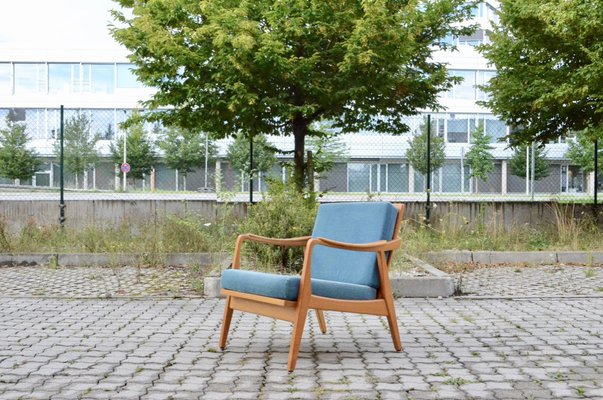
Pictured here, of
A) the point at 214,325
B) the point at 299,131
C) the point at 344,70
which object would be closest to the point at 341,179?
the point at 299,131

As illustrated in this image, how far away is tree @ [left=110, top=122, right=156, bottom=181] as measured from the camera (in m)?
18.1

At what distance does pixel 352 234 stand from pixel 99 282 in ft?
16.3

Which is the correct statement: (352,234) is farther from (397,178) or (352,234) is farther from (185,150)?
(185,150)

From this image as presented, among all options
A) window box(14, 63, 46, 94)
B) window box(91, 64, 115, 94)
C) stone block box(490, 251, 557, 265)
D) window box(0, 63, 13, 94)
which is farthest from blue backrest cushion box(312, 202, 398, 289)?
window box(0, 63, 13, 94)

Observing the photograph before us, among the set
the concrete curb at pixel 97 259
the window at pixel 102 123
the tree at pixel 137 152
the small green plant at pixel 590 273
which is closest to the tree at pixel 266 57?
the window at pixel 102 123

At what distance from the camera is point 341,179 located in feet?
53.5

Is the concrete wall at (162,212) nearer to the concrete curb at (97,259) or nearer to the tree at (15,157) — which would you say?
the concrete curb at (97,259)

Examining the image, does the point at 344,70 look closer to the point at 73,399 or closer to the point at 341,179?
the point at 341,179

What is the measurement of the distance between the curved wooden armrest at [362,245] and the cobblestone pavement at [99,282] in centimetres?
365

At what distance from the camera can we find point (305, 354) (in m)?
5.37

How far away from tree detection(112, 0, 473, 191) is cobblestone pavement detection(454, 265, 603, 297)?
4.05 meters

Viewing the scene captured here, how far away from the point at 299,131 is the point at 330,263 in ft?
32.4

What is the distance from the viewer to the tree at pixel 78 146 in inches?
610

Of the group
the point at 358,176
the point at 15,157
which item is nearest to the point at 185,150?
the point at 15,157
